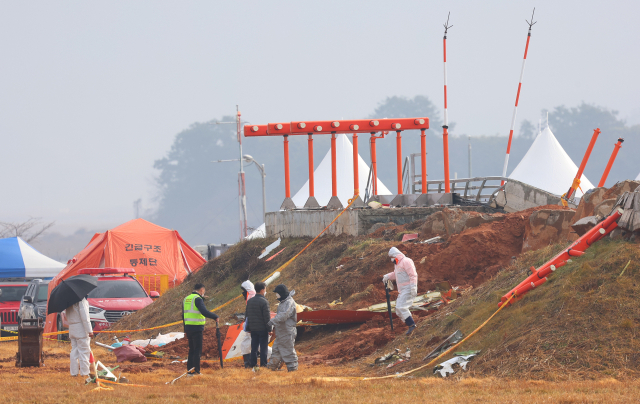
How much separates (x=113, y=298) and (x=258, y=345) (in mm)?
9143

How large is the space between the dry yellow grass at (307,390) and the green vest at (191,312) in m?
0.79

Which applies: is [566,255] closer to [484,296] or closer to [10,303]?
[484,296]

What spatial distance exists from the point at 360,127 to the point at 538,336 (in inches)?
553

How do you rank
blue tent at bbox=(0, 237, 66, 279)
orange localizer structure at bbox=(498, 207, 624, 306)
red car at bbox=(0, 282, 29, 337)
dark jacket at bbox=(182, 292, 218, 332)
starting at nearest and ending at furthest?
1. dark jacket at bbox=(182, 292, 218, 332)
2. orange localizer structure at bbox=(498, 207, 624, 306)
3. red car at bbox=(0, 282, 29, 337)
4. blue tent at bbox=(0, 237, 66, 279)

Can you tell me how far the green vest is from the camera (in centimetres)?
1048

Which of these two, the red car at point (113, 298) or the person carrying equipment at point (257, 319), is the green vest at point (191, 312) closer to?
the person carrying equipment at point (257, 319)

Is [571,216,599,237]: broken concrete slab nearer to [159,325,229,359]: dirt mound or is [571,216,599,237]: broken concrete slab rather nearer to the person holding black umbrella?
[159,325,229,359]: dirt mound

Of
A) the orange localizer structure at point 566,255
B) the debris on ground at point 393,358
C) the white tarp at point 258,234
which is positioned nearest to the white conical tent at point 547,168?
the white tarp at point 258,234

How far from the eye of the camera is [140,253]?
28922mm

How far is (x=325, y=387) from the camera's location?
349 inches

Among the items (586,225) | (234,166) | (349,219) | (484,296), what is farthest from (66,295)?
(234,166)

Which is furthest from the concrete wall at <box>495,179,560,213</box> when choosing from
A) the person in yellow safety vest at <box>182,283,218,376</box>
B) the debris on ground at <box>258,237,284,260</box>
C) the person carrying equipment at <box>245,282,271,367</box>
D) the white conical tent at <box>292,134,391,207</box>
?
the white conical tent at <box>292,134,391,207</box>

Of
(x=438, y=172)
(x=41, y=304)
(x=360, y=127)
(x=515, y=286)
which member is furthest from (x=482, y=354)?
(x=438, y=172)

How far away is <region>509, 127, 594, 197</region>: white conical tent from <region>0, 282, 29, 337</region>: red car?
22.9m
